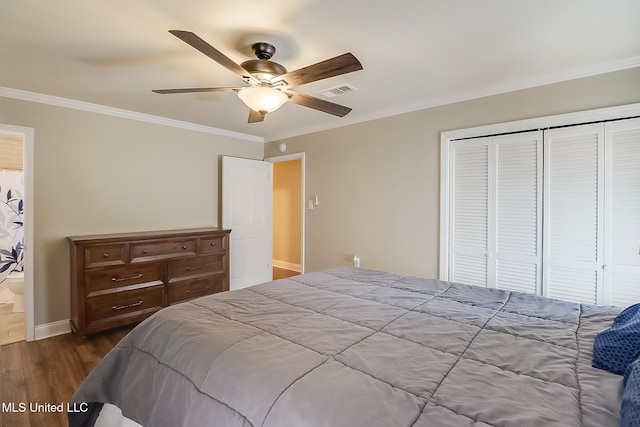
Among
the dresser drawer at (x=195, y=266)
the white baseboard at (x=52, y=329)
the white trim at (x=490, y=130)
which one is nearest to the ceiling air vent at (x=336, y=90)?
the white trim at (x=490, y=130)

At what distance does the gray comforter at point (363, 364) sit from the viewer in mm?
879

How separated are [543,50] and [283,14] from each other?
184 cm

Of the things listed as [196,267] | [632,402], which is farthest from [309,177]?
[632,402]

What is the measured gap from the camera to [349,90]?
9.49 ft

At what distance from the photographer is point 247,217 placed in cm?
467

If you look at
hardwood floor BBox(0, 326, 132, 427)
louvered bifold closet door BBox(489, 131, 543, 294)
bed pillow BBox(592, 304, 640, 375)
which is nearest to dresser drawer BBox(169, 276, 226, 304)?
hardwood floor BBox(0, 326, 132, 427)

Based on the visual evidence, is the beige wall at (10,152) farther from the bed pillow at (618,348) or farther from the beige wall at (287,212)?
the bed pillow at (618,348)

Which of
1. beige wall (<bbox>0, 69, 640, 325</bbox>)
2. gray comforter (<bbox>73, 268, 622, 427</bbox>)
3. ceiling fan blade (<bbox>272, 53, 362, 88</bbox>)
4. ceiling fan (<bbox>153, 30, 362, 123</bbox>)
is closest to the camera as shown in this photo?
gray comforter (<bbox>73, 268, 622, 427</bbox>)

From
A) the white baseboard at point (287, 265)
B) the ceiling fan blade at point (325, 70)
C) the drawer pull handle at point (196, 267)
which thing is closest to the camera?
the ceiling fan blade at point (325, 70)

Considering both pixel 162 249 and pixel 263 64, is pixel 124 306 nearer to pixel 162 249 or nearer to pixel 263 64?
pixel 162 249

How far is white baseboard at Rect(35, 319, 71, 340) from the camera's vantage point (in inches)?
119

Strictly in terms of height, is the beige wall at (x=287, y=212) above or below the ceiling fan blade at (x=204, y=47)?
below

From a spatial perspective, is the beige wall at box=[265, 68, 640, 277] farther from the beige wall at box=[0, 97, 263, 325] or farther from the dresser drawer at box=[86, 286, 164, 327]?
the dresser drawer at box=[86, 286, 164, 327]

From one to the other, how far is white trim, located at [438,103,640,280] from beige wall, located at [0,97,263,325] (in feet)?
10.1
